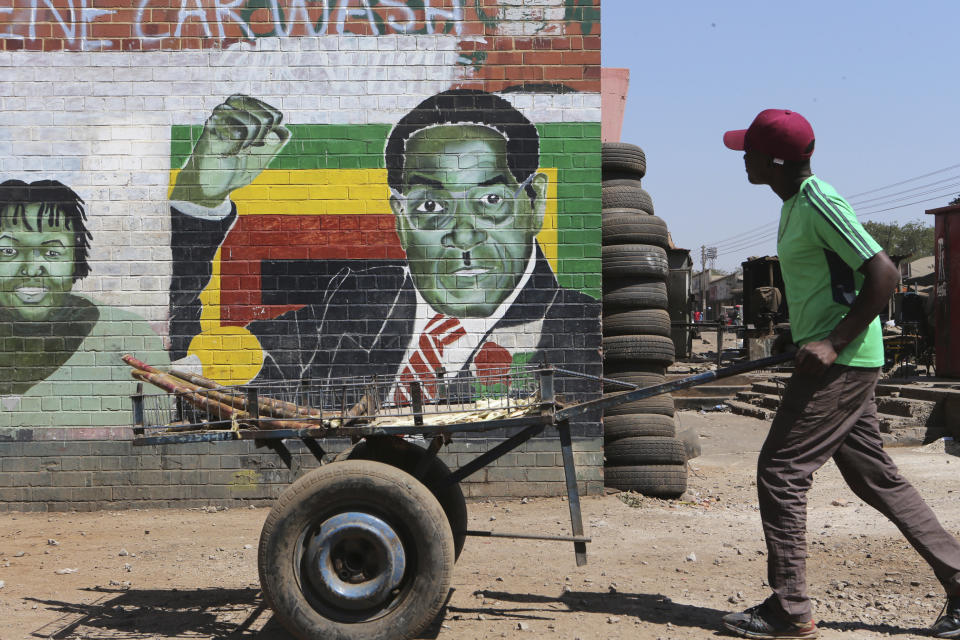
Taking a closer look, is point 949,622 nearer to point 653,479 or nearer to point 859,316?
point 859,316

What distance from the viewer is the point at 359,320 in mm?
7293

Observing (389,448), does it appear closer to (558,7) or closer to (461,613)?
(461,613)

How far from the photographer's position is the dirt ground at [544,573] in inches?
168

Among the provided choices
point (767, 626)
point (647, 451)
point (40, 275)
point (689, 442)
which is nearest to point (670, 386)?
point (767, 626)

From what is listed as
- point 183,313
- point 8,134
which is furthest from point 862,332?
point 8,134

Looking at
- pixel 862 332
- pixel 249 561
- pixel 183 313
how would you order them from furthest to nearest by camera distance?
1. pixel 183 313
2. pixel 249 561
3. pixel 862 332

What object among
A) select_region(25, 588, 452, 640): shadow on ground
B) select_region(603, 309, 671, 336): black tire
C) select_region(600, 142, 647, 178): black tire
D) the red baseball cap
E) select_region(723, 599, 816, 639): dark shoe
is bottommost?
select_region(25, 588, 452, 640): shadow on ground

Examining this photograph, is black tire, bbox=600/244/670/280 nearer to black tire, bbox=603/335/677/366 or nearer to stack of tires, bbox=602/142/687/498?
stack of tires, bbox=602/142/687/498

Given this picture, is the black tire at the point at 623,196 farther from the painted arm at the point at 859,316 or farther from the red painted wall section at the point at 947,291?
the red painted wall section at the point at 947,291

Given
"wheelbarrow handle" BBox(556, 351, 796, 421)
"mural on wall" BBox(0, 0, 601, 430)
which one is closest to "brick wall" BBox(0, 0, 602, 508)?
"mural on wall" BBox(0, 0, 601, 430)

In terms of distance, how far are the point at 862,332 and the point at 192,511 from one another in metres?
5.57

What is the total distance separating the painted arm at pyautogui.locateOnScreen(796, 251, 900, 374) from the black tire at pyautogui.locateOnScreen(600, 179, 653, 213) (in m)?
4.31

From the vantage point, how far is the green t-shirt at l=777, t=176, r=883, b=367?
12.2ft

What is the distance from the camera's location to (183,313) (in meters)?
7.28
